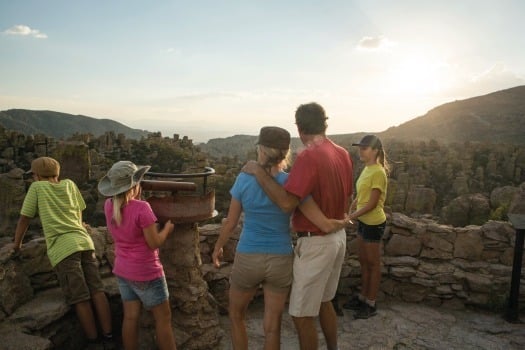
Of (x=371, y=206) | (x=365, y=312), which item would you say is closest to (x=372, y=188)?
(x=371, y=206)

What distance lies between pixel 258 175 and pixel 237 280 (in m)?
0.70

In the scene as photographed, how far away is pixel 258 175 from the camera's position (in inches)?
99.3

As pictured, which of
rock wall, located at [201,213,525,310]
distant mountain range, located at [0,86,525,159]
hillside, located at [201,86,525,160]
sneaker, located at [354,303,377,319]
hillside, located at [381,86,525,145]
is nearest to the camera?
sneaker, located at [354,303,377,319]

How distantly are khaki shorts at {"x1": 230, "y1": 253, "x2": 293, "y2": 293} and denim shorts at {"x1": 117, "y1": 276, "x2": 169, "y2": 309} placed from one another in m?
0.54

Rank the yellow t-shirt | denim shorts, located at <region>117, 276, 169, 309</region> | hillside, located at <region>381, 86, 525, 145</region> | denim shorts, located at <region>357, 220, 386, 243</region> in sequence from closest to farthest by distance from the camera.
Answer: denim shorts, located at <region>117, 276, 169, 309</region>, the yellow t-shirt, denim shorts, located at <region>357, 220, 386, 243</region>, hillside, located at <region>381, 86, 525, 145</region>

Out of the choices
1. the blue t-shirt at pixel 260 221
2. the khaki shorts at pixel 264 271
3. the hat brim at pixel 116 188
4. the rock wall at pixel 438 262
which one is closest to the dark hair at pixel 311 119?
the blue t-shirt at pixel 260 221

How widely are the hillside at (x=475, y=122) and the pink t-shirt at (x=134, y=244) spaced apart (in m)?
46.8

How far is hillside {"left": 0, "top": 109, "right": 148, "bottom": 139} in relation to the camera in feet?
158

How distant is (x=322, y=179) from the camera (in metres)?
2.56

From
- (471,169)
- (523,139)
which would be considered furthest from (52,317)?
(523,139)

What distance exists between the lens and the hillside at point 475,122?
1890 inches

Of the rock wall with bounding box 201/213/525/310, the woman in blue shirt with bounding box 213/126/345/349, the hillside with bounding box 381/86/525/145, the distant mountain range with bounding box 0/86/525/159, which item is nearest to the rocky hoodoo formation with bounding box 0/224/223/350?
the woman in blue shirt with bounding box 213/126/345/349

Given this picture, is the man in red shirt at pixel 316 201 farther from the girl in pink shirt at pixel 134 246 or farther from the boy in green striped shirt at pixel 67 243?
the boy in green striped shirt at pixel 67 243

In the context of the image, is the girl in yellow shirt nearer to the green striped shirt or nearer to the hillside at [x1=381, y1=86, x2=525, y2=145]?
the green striped shirt
